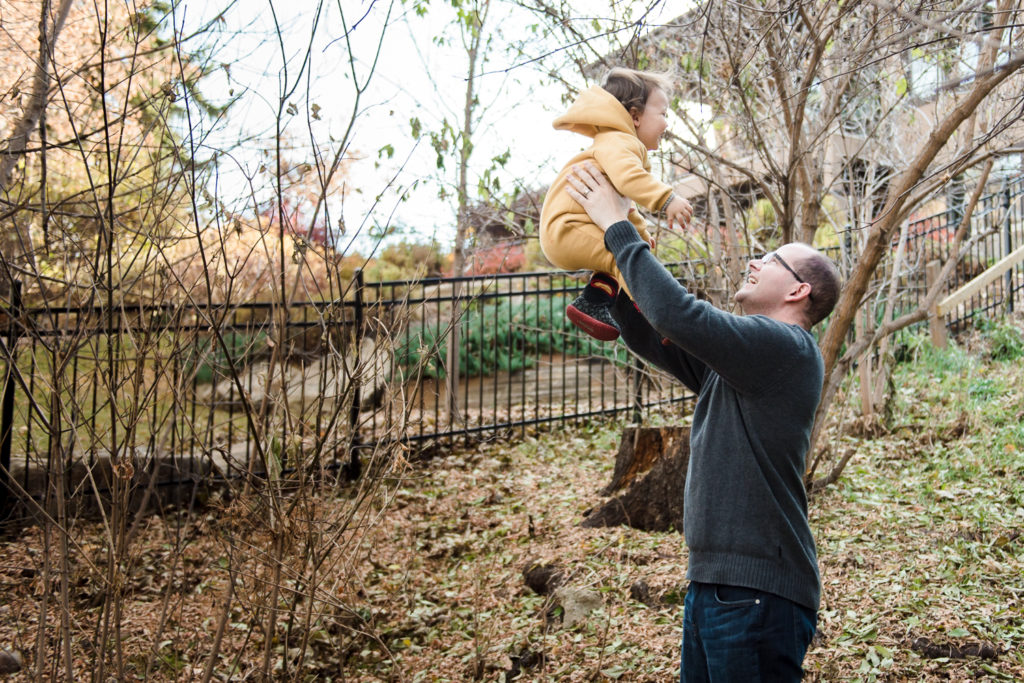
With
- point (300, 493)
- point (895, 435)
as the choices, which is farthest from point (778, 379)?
point (895, 435)

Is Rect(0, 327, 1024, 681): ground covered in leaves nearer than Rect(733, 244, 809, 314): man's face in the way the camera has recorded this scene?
No

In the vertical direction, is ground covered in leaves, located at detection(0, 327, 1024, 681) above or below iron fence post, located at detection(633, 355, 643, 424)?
below

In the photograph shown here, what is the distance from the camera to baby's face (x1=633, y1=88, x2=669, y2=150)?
2.28 meters

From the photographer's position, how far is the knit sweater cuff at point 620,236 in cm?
184

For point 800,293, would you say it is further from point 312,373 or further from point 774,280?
point 312,373

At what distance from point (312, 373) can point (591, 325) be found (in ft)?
26.2

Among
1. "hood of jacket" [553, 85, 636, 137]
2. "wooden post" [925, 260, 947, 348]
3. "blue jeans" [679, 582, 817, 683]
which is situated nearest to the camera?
"blue jeans" [679, 582, 817, 683]

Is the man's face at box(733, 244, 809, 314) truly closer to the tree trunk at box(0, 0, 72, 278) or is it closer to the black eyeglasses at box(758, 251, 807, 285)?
the black eyeglasses at box(758, 251, 807, 285)

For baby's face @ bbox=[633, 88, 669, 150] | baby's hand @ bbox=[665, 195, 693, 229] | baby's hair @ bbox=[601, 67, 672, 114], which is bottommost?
baby's hand @ bbox=[665, 195, 693, 229]

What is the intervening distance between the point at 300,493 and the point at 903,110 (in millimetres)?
7639

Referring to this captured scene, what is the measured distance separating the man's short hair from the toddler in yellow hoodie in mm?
314

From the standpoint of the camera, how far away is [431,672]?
3.80 metres

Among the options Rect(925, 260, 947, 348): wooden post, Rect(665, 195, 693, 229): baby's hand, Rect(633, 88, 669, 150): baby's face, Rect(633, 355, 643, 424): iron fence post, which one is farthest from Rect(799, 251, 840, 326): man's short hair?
Rect(925, 260, 947, 348): wooden post

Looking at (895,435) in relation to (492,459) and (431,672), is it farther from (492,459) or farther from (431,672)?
(431,672)
